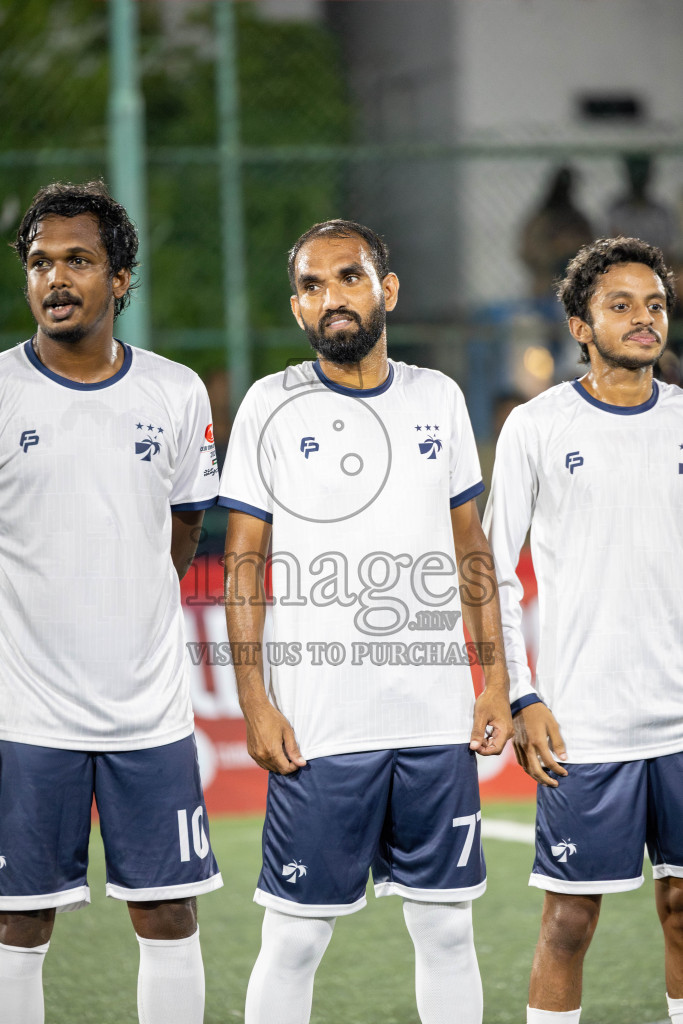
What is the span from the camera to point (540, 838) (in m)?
3.52

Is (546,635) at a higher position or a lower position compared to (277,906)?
higher

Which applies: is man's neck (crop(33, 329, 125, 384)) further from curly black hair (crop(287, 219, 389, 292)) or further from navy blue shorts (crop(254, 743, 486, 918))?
navy blue shorts (crop(254, 743, 486, 918))

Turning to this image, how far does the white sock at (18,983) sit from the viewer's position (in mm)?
3225

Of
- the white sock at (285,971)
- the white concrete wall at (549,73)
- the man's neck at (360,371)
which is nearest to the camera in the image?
the white sock at (285,971)

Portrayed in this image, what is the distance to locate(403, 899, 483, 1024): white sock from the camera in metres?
3.29

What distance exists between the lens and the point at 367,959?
16.0 ft

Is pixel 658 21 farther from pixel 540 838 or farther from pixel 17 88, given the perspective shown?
pixel 540 838

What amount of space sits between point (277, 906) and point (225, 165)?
625 cm

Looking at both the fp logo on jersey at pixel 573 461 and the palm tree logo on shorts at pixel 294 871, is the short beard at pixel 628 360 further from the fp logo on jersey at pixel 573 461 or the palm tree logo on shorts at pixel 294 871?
the palm tree logo on shorts at pixel 294 871

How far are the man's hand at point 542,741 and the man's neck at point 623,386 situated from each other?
852 millimetres

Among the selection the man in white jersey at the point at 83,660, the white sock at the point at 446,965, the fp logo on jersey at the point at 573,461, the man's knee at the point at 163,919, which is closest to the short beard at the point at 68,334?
the man in white jersey at the point at 83,660

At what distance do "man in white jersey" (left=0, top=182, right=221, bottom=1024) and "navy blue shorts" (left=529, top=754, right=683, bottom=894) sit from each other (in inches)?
36.0

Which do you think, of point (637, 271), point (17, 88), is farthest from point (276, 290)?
point (637, 271)

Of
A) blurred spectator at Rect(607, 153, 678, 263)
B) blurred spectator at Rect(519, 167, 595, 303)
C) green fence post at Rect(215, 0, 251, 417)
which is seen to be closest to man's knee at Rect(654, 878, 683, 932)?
green fence post at Rect(215, 0, 251, 417)
